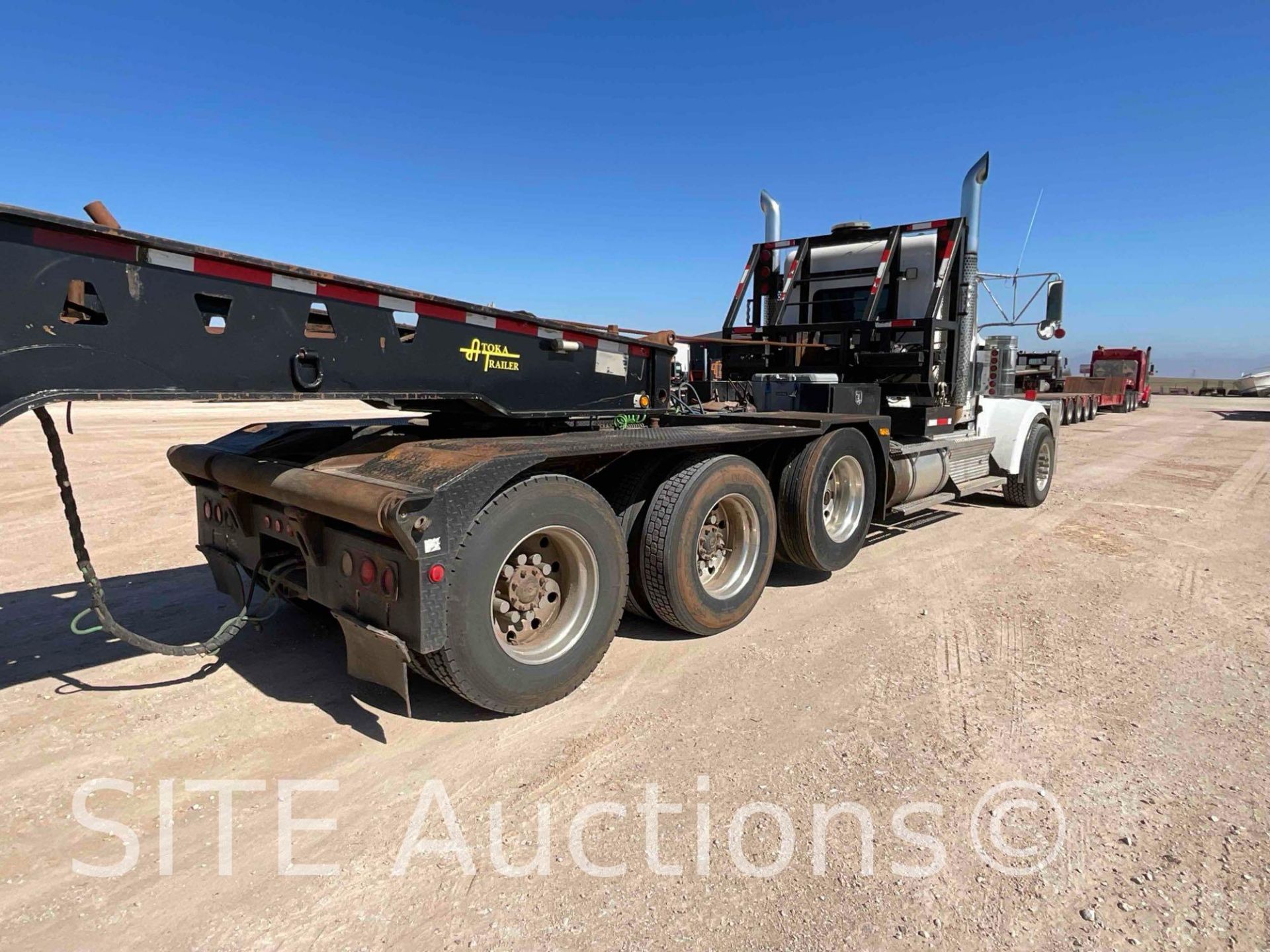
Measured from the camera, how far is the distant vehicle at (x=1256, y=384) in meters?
43.8

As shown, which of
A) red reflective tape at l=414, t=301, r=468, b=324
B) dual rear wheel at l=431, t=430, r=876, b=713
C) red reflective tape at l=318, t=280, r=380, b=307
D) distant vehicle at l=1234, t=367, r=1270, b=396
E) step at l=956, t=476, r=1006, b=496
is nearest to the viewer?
red reflective tape at l=318, t=280, r=380, b=307

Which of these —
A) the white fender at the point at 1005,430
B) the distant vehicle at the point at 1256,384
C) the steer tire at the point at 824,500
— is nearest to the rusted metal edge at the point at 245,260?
the steer tire at the point at 824,500

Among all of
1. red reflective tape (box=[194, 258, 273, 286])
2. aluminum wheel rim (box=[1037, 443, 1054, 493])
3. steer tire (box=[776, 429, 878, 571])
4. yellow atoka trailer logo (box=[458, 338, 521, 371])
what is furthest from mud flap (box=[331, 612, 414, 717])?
aluminum wheel rim (box=[1037, 443, 1054, 493])

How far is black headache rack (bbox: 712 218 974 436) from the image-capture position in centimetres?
736

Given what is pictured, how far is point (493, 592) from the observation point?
3.33 metres

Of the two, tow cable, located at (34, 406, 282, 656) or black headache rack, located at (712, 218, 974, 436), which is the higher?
black headache rack, located at (712, 218, 974, 436)

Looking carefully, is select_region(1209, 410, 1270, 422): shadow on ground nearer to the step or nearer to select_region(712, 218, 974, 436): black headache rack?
the step

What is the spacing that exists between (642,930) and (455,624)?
1421 millimetres

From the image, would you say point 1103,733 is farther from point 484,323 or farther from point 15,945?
Result: point 15,945

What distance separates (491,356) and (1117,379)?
35.2 meters

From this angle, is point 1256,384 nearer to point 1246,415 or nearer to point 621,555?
point 1246,415

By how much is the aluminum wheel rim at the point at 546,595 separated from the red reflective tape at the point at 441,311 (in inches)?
44.4

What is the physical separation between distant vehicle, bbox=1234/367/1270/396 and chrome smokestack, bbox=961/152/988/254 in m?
50.0

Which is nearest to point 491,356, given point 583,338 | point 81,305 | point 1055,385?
point 583,338
